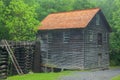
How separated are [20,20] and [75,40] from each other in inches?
312

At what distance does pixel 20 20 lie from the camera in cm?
4434

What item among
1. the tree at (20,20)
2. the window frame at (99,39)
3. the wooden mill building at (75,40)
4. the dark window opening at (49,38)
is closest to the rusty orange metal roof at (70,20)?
the wooden mill building at (75,40)

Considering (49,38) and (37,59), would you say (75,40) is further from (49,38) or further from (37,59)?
(37,59)

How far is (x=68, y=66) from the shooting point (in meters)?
42.7

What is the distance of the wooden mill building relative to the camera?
138 ft

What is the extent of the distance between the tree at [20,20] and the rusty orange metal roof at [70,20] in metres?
2.21

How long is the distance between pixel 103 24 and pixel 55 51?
301 inches

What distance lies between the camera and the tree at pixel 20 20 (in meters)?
43.8

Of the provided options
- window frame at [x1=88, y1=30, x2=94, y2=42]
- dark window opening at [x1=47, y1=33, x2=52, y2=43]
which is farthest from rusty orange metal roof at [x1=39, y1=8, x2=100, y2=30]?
window frame at [x1=88, y1=30, x2=94, y2=42]

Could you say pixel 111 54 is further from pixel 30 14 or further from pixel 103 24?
pixel 30 14

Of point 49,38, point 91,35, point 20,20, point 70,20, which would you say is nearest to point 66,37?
point 70,20

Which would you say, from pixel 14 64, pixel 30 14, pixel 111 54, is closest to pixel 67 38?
pixel 30 14

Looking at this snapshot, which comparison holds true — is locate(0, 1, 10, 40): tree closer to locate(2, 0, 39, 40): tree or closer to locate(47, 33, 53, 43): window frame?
locate(2, 0, 39, 40): tree

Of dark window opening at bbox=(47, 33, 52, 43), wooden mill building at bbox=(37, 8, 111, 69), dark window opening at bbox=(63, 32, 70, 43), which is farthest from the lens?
dark window opening at bbox=(47, 33, 52, 43)
